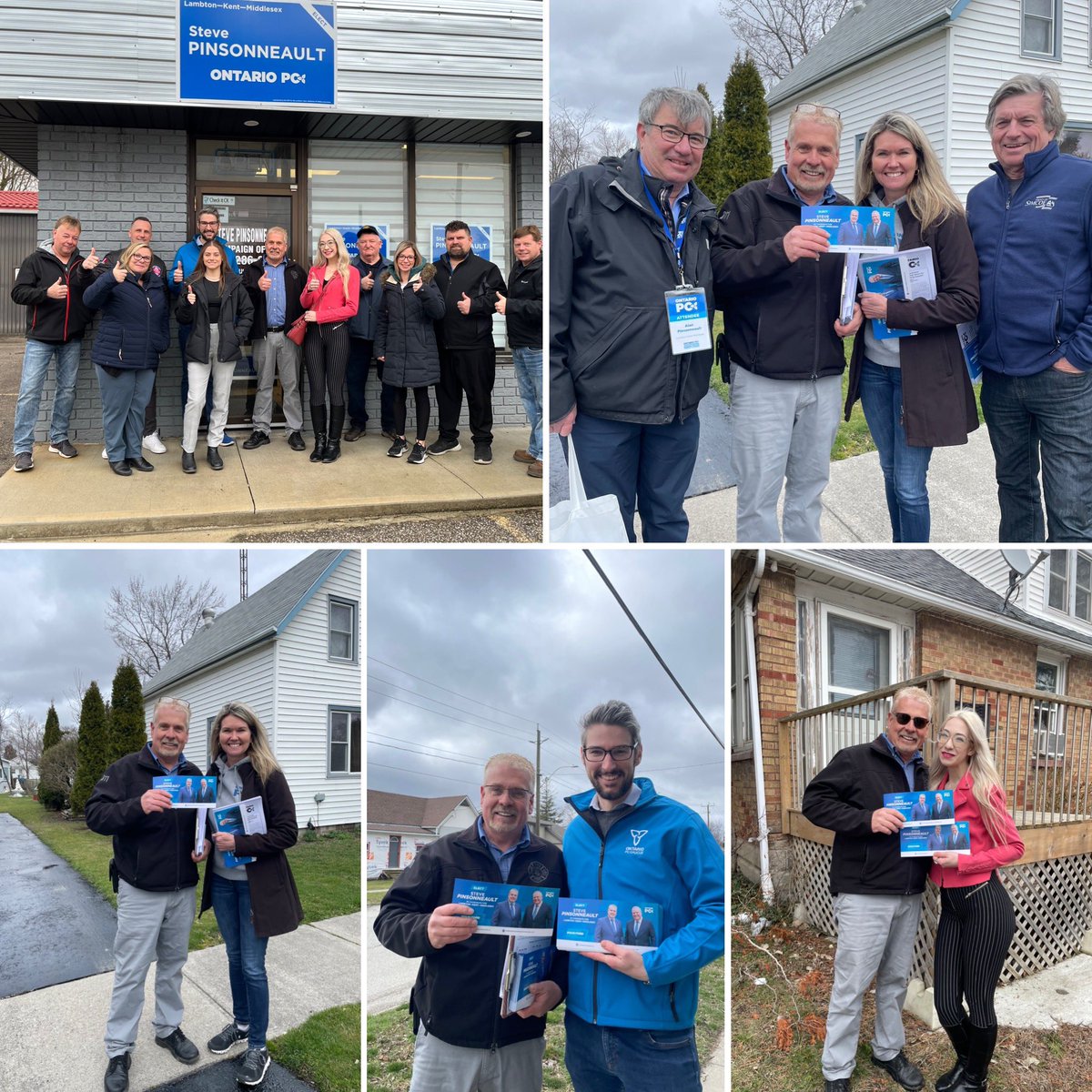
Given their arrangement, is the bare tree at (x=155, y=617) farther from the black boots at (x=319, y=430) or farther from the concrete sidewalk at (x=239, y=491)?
the black boots at (x=319, y=430)

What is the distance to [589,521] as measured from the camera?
3564 mm

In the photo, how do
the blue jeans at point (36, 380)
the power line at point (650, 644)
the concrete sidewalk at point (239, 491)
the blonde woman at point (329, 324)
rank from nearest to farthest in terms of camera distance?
the power line at point (650, 644) → the concrete sidewalk at point (239, 491) → the blue jeans at point (36, 380) → the blonde woman at point (329, 324)

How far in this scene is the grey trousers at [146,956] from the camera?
3.57 meters

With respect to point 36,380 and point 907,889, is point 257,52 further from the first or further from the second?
point 907,889

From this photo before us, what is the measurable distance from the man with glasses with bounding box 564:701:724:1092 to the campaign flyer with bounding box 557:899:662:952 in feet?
0.04

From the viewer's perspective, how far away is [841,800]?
132 inches

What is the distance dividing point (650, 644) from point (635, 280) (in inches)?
51.2

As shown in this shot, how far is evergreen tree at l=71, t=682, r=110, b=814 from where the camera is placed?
383cm

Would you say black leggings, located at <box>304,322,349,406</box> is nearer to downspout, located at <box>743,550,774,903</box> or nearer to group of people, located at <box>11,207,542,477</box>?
group of people, located at <box>11,207,542,477</box>

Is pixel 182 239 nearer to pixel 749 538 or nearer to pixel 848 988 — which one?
pixel 749 538

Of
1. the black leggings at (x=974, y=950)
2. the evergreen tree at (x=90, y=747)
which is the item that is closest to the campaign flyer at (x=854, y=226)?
the black leggings at (x=974, y=950)

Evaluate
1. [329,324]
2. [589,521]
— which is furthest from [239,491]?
[589,521]

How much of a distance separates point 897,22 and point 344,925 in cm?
696

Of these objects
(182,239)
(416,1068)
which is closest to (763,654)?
(416,1068)
